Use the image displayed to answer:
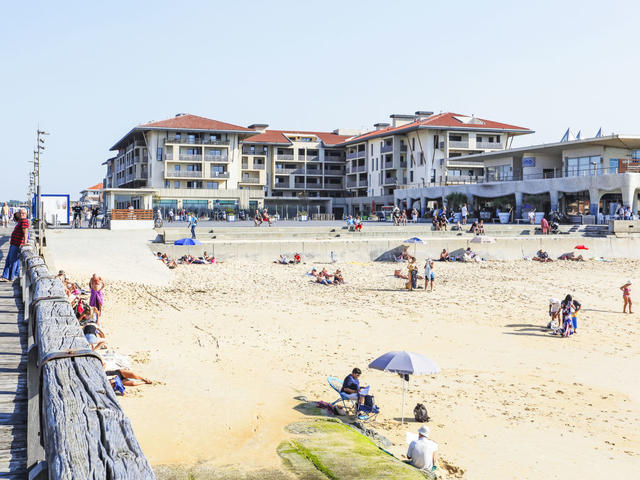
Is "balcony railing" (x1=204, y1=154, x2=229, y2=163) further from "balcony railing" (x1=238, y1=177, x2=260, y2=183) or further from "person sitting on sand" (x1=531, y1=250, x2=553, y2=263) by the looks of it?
"person sitting on sand" (x1=531, y1=250, x2=553, y2=263)

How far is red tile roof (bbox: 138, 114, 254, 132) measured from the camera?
72.3 metres

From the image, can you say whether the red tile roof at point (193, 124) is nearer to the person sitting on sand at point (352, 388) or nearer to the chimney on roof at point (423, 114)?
the chimney on roof at point (423, 114)

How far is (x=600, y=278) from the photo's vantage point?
3247cm

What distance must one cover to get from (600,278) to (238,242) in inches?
777

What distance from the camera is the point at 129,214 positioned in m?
39.2

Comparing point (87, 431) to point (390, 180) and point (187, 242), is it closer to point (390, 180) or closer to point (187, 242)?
point (187, 242)

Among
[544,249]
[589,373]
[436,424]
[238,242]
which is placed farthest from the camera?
[544,249]

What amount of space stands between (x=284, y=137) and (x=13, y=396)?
86.5 m

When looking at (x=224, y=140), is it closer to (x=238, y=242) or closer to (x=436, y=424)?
(x=238, y=242)

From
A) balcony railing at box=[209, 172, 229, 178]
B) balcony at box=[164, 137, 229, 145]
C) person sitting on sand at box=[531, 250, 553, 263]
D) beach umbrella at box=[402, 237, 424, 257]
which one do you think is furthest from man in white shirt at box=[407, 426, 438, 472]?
balcony at box=[164, 137, 229, 145]

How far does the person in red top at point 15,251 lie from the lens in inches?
436

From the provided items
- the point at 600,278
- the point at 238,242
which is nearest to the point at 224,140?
the point at 238,242

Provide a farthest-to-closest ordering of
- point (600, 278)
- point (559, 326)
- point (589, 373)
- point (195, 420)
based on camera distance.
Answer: point (600, 278) < point (559, 326) < point (589, 373) < point (195, 420)

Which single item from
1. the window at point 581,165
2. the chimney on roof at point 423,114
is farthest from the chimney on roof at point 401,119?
the window at point 581,165
